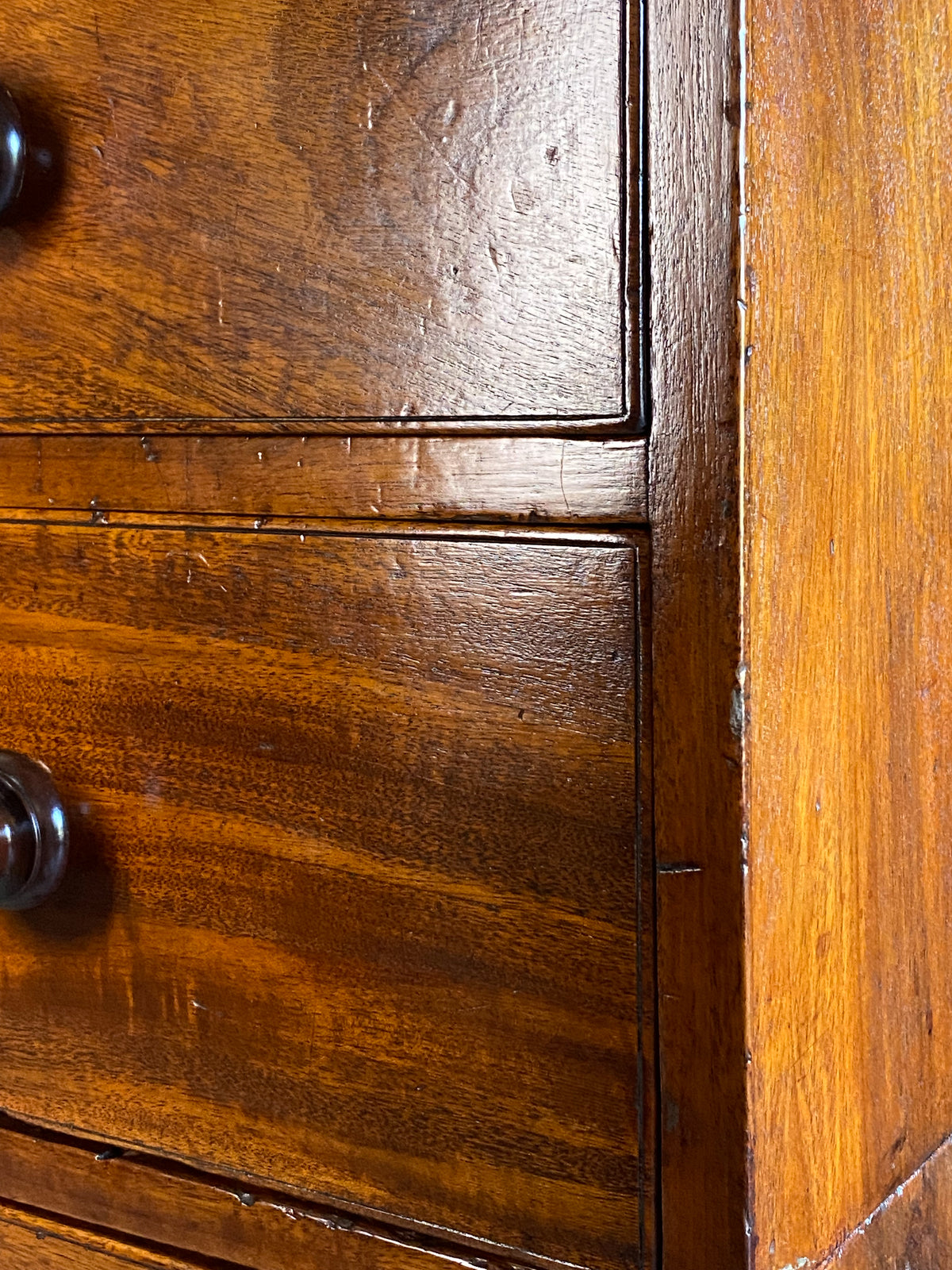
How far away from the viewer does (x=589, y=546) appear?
36 cm

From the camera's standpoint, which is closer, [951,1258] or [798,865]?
[798,865]

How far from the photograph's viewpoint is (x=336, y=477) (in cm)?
40

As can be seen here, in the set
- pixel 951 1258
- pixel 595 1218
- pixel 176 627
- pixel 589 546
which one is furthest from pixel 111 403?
pixel 951 1258

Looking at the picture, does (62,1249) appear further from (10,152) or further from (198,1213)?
(10,152)

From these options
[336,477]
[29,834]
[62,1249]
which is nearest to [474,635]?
[336,477]

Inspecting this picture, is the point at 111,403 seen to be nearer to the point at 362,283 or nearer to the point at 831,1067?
the point at 362,283

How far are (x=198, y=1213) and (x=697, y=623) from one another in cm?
27

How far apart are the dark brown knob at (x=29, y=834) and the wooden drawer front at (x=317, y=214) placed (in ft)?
0.40

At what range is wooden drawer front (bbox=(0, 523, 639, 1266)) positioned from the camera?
0.36m

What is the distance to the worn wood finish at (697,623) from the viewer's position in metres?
0.33

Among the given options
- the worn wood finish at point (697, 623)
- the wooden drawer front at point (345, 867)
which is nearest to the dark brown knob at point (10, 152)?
the wooden drawer front at point (345, 867)

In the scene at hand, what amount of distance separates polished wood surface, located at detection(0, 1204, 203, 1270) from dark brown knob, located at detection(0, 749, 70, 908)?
0.40ft

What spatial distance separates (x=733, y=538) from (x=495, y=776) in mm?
98

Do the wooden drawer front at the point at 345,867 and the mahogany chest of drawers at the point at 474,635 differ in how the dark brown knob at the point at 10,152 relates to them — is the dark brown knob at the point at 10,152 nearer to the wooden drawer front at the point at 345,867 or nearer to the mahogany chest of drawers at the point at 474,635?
the mahogany chest of drawers at the point at 474,635
